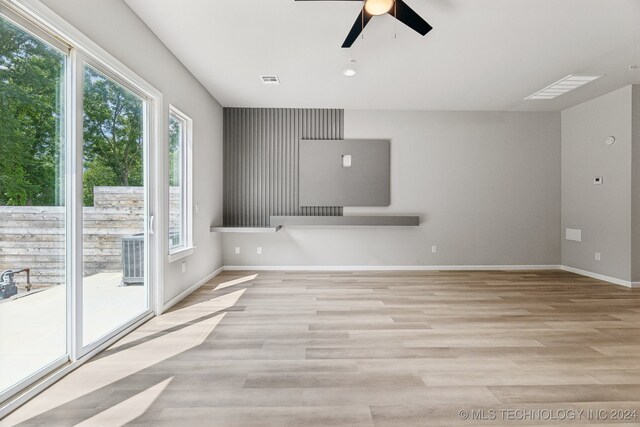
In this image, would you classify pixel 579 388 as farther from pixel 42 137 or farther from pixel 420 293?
pixel 42 137

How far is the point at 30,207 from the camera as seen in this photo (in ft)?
6.43

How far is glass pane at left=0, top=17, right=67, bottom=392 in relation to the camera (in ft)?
A: 5.91

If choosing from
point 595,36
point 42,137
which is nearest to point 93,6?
point 42,137

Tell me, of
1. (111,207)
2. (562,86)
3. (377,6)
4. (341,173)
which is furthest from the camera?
(341,173)

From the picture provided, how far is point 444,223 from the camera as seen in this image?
5727 mm

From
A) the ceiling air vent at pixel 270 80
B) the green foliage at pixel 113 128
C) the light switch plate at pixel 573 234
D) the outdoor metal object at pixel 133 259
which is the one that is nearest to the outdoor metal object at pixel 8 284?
the green foliage at pixel 113 128

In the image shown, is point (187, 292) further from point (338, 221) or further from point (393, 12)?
point (393, 12)

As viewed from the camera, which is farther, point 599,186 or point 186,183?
point 599,186

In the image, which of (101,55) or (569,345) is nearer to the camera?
(101,55)

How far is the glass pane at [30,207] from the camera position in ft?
5.91

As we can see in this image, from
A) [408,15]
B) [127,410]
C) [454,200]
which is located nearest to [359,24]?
[408,15]

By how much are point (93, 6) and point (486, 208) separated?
19.3ft

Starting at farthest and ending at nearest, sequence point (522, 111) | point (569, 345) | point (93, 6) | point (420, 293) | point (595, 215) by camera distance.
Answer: point (522, 111), point (595, 215), point (420, 293), point (569, 345), point (93, 6)

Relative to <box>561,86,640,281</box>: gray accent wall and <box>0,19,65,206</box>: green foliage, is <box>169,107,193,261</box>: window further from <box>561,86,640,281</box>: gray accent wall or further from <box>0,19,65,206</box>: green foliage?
<box>561,86,640,281</box>: gray accent wall
